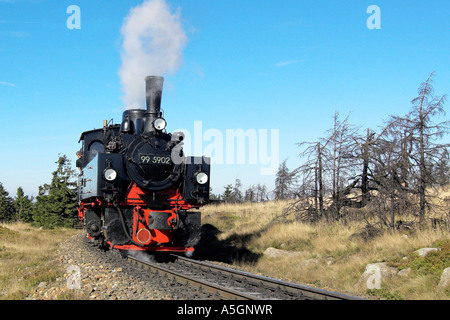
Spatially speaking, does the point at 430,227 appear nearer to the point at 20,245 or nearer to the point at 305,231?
the point at 305,231

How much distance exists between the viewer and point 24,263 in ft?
37.3

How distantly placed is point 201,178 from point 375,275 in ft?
15.0

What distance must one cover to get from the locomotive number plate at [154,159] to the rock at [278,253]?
13.1ft

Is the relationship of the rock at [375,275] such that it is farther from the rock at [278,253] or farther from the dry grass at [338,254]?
the rock at [278,253]

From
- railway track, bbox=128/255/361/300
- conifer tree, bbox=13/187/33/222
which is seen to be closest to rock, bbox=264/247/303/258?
railway track, bbox=128/255/361/300

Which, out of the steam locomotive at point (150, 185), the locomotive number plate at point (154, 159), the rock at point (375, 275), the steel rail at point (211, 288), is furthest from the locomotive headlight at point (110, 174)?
the rock at point (375, 275)

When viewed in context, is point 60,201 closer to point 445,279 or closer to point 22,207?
point 22,207

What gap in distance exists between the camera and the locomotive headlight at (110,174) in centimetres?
1005

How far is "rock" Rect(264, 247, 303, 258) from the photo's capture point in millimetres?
11869

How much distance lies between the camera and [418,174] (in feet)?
39.8

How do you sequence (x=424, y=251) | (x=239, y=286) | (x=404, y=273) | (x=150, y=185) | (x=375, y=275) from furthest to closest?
(x=150, y=185), (x=424, y=251), (x=375, y=275), (x=404, y=273), (x=239, y=286)

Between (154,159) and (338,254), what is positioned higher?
(154,159)

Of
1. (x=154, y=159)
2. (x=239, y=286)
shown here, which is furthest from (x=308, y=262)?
(x=154, y=159)

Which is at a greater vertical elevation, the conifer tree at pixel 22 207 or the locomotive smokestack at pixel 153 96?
the locomotive smokestack at pixel 153 96
